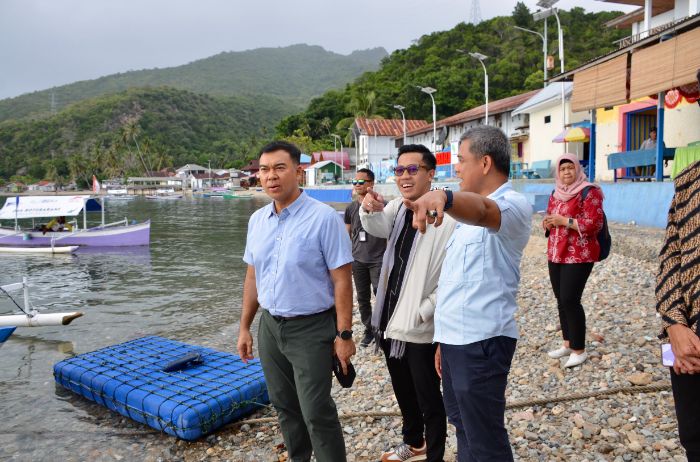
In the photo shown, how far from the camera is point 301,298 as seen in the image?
10.4ft

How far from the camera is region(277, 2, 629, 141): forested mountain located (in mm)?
55219

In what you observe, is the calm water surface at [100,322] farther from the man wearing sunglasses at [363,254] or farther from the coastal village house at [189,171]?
the coastal village house at [189,171]

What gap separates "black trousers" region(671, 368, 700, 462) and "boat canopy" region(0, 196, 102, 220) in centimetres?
2282

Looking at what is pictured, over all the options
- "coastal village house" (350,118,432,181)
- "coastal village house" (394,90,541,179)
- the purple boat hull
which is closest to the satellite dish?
"coastal village house" (394,90,541,179)

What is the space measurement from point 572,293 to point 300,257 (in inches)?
112

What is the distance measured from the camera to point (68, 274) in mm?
17516

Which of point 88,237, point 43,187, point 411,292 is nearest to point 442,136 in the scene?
point 88,237

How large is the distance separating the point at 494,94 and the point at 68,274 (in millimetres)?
50673

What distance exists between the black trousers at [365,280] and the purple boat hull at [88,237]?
19.3 meters

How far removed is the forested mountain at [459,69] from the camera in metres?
55.2

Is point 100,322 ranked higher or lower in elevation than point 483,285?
lower

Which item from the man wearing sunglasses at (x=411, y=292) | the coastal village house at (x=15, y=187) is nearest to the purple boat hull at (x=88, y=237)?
the man wearing sunglasses at (x=411, y=292)

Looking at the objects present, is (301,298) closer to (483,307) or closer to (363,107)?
(483,307)

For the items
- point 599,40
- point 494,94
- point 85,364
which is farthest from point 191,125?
point 85,364
